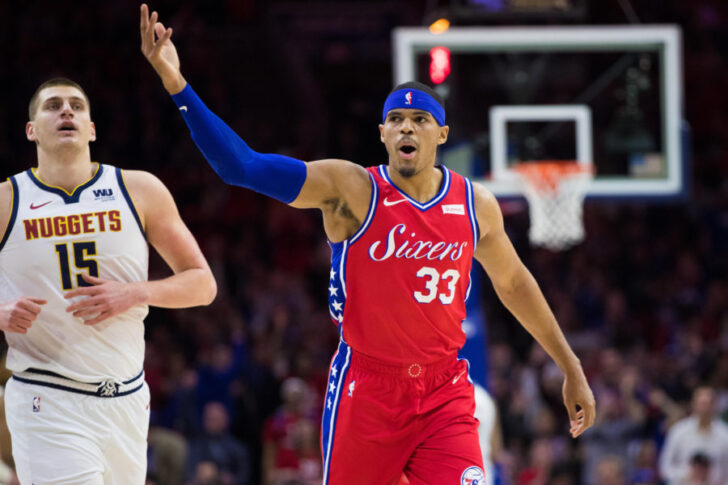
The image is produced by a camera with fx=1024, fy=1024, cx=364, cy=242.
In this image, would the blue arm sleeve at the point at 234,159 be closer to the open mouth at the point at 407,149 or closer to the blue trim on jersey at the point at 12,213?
the open mouth at the point at 407,149

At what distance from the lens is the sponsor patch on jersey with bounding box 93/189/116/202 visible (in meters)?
5.04

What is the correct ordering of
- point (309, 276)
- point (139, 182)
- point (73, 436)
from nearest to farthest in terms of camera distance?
point (73, 436), point (139, 182), point (309, 276)

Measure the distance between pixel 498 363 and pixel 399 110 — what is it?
869cm

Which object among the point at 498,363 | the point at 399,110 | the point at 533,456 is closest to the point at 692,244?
the point at 498,363

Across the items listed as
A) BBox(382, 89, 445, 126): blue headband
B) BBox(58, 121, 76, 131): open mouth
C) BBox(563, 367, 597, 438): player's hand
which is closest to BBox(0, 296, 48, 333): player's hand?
BBox(58, 121, 76, 131): open mouth

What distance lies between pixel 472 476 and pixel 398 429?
414 millimetres

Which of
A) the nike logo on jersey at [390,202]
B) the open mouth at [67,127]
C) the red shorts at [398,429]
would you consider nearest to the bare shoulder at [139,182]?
the open mouth at [67,127]

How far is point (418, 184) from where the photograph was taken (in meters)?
5.22

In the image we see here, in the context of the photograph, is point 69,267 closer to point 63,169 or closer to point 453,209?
point 63,169

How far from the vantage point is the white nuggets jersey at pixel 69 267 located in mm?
Answer: 4832

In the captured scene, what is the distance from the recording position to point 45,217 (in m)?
4.93

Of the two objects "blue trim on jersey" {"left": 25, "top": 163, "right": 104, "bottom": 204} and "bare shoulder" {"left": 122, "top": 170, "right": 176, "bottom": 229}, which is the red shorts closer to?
"bare shoulder" {"left": 122, "top": 170, "right": 176, "bottom": 229}

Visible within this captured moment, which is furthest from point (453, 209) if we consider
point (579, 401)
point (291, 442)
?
point (291, 442)

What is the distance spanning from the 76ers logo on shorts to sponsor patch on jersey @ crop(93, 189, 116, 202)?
2.17 metres
